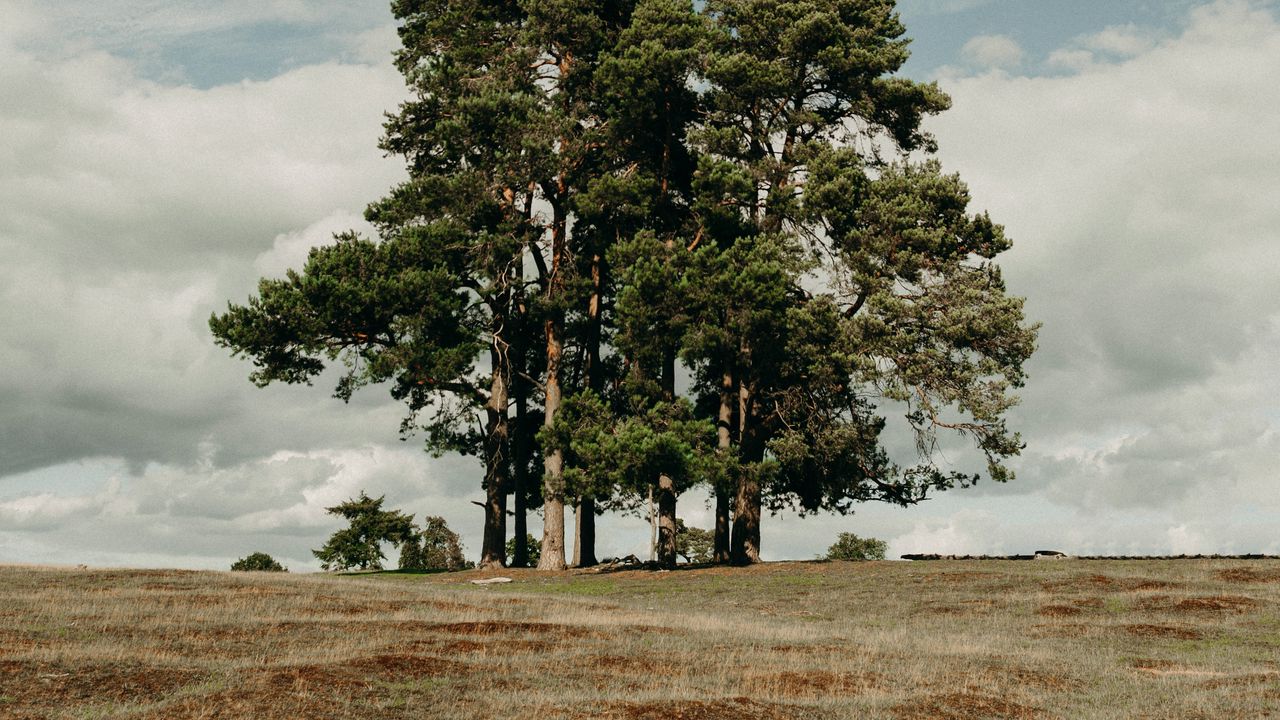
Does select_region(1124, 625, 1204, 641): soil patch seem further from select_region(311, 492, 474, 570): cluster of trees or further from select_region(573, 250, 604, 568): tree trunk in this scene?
select_region(311, 492, 474, 570): cluster of trees

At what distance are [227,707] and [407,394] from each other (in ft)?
108

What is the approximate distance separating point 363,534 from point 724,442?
3266 cm

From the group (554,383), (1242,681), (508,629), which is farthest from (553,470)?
(1242,681)

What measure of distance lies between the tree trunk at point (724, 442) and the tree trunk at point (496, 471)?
29.1 ft

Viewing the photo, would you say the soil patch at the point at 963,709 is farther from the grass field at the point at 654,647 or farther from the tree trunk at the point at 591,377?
the tree trunk at the point at 591,377

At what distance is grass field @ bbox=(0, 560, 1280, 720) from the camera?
1634 centimetres

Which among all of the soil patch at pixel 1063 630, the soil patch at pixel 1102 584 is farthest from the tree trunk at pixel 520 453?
the soil patch at pixel 1063 630

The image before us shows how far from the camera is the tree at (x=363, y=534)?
67.6m

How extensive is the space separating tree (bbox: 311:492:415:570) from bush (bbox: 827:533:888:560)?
30641 millimetres

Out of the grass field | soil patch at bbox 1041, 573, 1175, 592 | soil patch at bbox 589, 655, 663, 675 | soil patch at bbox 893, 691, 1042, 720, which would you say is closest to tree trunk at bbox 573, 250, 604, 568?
the grass field

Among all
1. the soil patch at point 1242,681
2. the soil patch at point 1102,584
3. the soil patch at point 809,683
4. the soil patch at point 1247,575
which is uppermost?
the soil patch at point 1247,575

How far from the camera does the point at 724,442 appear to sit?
42.8m

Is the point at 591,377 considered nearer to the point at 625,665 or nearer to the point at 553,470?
the point at 553,470

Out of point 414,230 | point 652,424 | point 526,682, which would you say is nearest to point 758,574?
point 652,424
